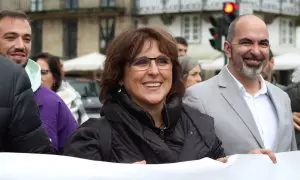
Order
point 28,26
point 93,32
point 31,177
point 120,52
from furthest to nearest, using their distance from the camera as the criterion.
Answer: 1. point 93,32
2. point 28,26
3. point 120,52
4. point 31,177

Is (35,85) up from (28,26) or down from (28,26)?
down

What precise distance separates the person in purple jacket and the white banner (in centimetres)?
119

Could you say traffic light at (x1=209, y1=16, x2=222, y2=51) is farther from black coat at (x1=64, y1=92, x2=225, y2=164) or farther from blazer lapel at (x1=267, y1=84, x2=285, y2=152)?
black coat at (x1=64, y1=92, x2=225, y2=164)

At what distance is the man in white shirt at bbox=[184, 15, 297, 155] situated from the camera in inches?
156

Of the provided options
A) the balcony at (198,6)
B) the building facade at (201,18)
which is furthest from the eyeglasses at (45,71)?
the balcony at (198,6)

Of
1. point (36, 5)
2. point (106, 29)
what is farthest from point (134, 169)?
point (36, 5)

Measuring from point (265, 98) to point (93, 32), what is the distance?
39806 millimetres

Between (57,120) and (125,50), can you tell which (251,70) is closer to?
(125,50)

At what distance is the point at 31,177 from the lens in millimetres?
2887

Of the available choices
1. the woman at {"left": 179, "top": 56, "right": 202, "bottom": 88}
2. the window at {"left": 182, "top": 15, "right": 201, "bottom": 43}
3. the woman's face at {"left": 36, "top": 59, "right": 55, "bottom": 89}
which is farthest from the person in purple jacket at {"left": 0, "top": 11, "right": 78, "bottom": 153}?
the window at {"left": 182, "top": 15, "right": 201, "bottom": 43}

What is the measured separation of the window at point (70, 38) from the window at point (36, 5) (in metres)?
2.80

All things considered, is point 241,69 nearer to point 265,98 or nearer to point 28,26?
point 265,98

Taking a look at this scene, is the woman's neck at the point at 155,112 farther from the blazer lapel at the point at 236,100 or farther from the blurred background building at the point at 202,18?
the blurred background building at the point at 202,18

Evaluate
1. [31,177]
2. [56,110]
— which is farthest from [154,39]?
[56,110]
